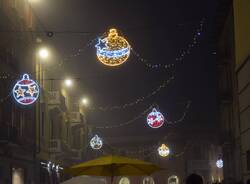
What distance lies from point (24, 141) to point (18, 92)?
1067cm

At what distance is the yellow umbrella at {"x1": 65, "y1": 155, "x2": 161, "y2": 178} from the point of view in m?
13.5

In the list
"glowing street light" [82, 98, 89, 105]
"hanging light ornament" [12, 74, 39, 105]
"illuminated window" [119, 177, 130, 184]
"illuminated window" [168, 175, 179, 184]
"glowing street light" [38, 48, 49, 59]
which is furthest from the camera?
"illuminated window" [119, 177, 130, 184]

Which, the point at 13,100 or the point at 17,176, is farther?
the point at 17,176

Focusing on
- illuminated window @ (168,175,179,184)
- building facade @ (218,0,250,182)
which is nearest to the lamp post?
building facade @ (218,0,250,182)

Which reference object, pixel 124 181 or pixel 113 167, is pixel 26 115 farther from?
pixel 124 181

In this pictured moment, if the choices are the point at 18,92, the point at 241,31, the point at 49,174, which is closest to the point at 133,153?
the point at 49,174

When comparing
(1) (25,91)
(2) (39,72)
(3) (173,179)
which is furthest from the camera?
(3) (173,179)

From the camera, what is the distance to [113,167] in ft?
45.0

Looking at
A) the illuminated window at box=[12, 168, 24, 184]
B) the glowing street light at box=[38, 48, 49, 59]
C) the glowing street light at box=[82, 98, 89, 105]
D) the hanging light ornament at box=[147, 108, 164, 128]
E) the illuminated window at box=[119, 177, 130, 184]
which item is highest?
the glowing street light at box=[38, 48, 49, 59]

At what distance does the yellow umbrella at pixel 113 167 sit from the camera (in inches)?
530

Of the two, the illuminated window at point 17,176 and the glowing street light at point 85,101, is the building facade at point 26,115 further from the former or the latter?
the glowing street light at point 85,101

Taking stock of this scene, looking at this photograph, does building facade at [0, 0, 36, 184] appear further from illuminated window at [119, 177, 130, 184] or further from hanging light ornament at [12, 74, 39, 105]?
illuminated window at [119, 177, 130, 184]

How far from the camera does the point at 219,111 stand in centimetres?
4131

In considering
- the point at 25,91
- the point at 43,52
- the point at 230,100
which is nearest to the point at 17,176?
the point at 43,52
